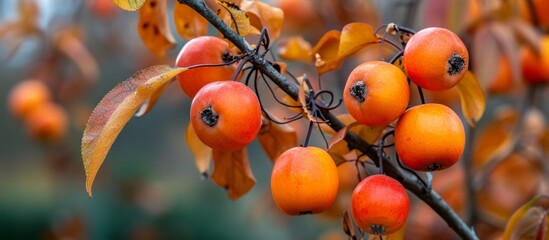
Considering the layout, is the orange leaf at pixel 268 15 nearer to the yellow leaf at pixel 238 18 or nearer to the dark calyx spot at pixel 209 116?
the yellow leaf at pixel 238 18

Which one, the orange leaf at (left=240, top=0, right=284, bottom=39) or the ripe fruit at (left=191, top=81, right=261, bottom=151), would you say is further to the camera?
the orange leaf at (left=240, top=0, right=284, bottom=39)

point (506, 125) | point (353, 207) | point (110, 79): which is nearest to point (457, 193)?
point (506, 125)

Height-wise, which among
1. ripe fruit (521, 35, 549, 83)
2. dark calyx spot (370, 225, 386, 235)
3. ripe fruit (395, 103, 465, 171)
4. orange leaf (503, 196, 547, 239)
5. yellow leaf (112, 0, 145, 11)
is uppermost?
yellow leaf (112, 0, 145, 11)

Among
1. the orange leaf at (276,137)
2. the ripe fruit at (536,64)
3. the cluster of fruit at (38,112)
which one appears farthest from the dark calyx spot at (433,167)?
the cluster of fruit at (38,112)

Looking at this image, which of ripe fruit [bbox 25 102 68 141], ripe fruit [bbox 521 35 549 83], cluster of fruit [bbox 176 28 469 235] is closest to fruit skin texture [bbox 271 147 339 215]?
cluster of fruit [bbox 176 28 469 235]

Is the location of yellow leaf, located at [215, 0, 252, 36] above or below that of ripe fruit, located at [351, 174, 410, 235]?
above

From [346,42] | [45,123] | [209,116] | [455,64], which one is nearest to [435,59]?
[455,64]

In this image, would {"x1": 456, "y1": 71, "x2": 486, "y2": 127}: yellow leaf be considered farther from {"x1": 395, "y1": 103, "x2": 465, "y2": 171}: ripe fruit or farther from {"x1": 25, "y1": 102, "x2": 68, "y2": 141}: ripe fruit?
{"x1": 25, "y1": 102, "x2": 68, "y2": 141}: ripe fruit
